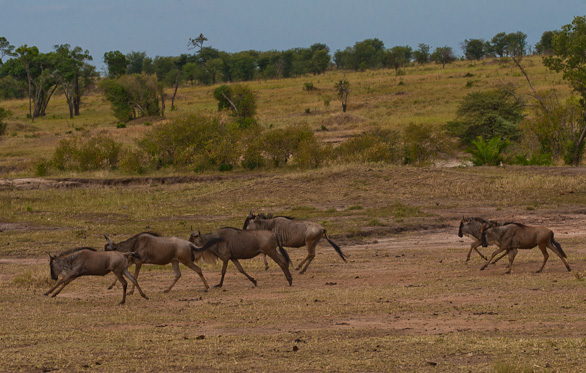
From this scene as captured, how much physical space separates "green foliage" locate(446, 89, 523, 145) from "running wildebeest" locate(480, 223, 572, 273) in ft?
102

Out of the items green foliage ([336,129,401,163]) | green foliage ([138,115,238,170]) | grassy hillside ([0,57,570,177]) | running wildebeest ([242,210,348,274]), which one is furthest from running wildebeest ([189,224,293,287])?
grassy hillside ([0,57,570,177])

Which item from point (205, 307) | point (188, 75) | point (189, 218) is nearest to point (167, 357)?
point (205, 307)

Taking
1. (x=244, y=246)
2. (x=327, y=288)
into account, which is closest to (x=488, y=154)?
(x=327, y=288)

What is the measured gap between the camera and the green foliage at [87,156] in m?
40.6

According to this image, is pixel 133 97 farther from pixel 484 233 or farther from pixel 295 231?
pixel 484 233

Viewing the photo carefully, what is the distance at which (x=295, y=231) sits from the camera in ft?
49.0

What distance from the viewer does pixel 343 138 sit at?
49.6 metres

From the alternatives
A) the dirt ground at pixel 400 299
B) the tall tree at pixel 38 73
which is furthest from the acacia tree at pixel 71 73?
the dirt ground at pixel 400 299

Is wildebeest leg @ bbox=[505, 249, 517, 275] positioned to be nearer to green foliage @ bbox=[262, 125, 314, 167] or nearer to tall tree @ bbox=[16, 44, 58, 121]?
green foliage @ bbox=[262, 125, 314, 167]

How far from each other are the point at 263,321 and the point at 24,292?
5215 mm

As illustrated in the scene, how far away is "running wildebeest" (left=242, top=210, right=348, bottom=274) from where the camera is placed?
1484 cm

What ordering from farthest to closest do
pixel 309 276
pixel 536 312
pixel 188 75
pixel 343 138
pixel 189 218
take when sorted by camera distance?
1. pixel 188 75
2. pixel 343 138
3. pixel 189 218
4. pixel 309 276
5. pixel 536 312

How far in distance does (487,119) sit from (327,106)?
26118 millimetres

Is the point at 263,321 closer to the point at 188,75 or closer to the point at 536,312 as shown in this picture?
the point at 536,312
